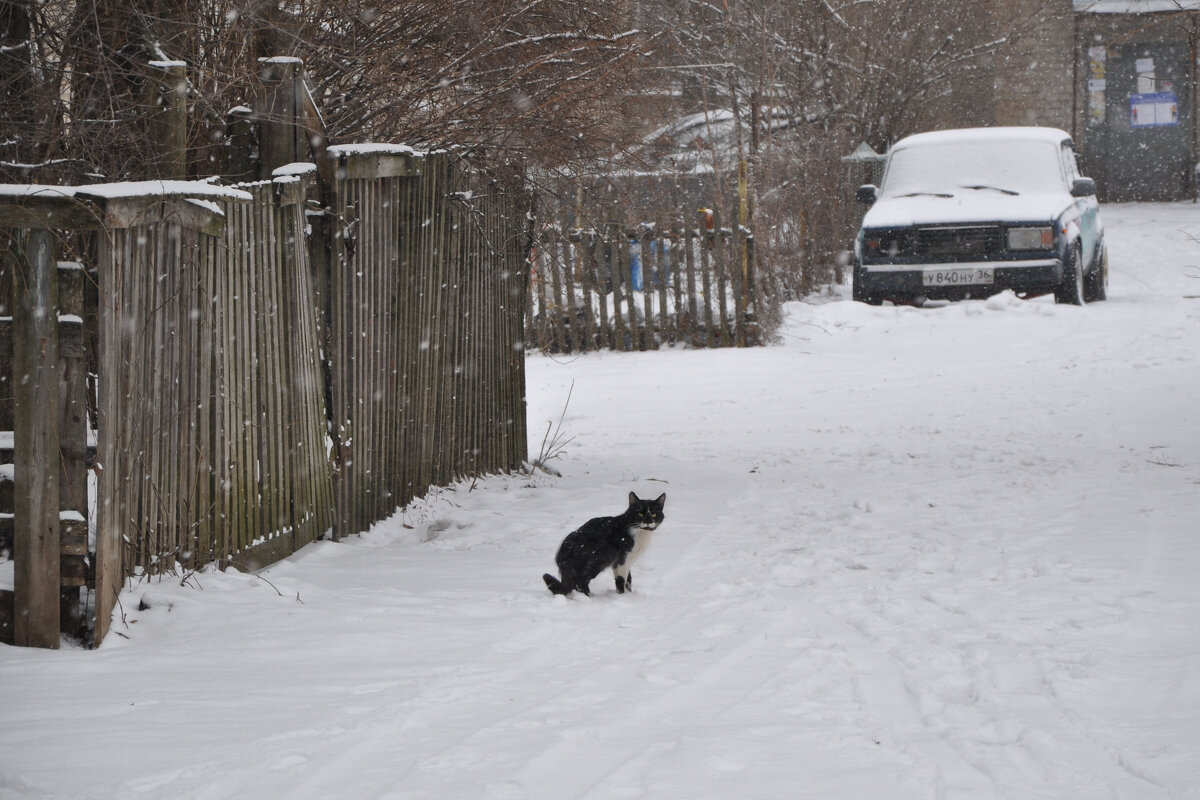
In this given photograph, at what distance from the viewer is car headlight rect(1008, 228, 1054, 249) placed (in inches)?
604

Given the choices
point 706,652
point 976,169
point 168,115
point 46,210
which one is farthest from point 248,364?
point 976,169

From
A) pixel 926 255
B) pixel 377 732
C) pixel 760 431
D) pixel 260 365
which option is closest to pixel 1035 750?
pixel 377 732

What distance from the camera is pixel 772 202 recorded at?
16531 mm

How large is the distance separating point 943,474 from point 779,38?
51.1 ft

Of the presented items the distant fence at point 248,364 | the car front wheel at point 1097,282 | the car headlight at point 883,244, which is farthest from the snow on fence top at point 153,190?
the car front wheel at point 1097,282

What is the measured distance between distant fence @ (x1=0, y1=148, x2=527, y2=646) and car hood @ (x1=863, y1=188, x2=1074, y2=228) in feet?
28.8

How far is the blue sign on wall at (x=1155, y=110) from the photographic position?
104ft

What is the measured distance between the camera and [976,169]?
1672cm

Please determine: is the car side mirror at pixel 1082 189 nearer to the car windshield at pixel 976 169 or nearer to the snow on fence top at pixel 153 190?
the car windshield at pixel 976 169

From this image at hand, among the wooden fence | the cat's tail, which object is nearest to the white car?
the wooden fence

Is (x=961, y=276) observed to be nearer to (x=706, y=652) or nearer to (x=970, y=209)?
(x=970, y=209)

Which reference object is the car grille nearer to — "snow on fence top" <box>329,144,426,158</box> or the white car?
the white car

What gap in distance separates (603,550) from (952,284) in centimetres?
1172

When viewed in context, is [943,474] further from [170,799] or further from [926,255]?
[926,255]
